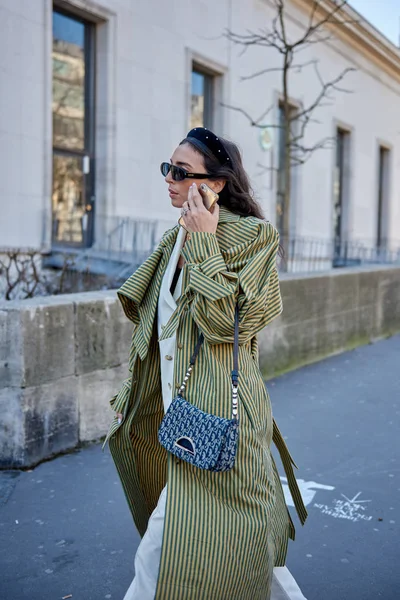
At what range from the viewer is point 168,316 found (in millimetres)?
2555

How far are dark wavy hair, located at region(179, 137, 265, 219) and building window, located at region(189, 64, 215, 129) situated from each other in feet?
42.4

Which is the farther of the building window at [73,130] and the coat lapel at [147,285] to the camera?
the building window at [73,130]

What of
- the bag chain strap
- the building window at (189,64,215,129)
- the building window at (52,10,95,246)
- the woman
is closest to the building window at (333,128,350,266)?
the building window at (189,64,215,129)

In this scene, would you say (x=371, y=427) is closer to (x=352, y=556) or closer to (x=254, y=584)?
(x=352, y=556)

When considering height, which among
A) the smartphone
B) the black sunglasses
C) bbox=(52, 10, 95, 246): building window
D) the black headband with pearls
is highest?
bbox=(52, 10, 95, 246): building window

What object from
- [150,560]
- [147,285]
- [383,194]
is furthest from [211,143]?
[383,194]

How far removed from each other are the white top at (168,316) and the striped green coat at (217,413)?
4 centimetres

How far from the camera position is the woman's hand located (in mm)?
2352

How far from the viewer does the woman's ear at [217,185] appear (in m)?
2.57

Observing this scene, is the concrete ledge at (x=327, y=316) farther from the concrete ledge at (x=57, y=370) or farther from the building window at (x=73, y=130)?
the building window at (x=73, y=130)

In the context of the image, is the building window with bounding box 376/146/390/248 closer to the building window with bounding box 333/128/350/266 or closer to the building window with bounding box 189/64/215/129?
the building window with bounding box 333/128/350/266

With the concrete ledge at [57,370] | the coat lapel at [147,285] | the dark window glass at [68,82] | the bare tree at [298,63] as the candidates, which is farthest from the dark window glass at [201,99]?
the coat lapel at [147,285]

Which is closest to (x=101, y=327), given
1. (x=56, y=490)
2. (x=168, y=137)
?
(x=56, y=490)

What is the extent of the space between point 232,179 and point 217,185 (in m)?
0.06
